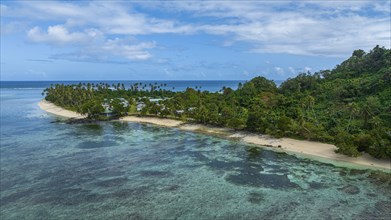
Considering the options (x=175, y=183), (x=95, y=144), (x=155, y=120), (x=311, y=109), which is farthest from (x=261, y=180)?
(x=155, y=120)

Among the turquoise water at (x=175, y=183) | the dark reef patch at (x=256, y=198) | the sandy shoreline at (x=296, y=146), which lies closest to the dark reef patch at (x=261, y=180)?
the turquoise water at (x=175, y=183)

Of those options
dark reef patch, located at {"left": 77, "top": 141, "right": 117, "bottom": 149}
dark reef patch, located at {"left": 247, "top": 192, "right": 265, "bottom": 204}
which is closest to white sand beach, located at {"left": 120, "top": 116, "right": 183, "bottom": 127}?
dark reef patch, located at {"left": 77, "top": 141, "right": 117, "bottom": 149}

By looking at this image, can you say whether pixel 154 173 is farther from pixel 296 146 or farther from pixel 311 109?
pixel 311 109

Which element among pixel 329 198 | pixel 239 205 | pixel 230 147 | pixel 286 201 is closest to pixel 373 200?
pixel 329 198

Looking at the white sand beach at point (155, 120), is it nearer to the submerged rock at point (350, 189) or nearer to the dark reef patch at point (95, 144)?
the dark reef patch at point (95, 144)

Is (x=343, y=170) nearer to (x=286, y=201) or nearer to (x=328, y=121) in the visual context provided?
(x=286, y=201)

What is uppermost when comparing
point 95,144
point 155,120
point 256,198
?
point 155,120
